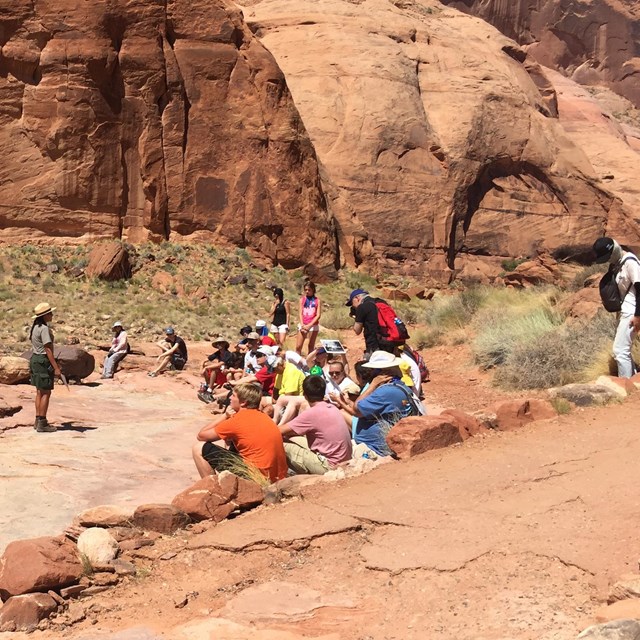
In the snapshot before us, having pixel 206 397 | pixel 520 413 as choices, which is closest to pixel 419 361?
pixel 206 397

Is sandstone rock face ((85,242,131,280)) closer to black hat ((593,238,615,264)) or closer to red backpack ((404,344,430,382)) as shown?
red backpack ((404,344,430,382))

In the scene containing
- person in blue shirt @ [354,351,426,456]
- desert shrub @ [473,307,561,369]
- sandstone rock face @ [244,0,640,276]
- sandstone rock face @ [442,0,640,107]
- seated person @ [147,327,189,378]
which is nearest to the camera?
person in blue shirt @ [354,351,426,456]

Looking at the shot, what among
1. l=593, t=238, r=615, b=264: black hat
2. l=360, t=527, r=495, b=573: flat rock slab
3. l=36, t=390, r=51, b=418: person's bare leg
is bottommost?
l=36, t=390, r=51, b=418: person's bare leg

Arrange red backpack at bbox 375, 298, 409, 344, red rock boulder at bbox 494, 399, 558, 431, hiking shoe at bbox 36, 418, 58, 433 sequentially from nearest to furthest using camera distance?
red rock boulder at bbox 494, 399, 558, 431, hiking shoe at bbox 36, 418, 58, 433, red backpack at bbox 375, 298, 409, 344

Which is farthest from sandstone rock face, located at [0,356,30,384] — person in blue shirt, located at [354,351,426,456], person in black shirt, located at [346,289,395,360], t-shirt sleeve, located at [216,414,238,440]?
t-shirt sleeve, located at [216,414,238,440]

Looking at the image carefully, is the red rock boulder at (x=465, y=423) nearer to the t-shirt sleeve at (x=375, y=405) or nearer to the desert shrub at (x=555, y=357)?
the t-shirt sleeve at (x=375, y=405)

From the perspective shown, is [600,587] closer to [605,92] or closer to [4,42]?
[4,42]

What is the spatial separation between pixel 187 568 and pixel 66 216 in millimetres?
24843

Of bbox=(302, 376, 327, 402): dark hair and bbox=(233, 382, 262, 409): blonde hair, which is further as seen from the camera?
bbox=(302, 376, 327, 402): dark hair

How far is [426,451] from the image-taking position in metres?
8.03

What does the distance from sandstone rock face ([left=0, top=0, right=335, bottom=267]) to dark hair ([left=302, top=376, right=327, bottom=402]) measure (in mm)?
22496

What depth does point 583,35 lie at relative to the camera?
250ft

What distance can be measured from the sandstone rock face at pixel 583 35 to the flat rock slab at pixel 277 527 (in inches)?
2796

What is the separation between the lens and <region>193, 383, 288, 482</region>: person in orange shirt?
791 cm
